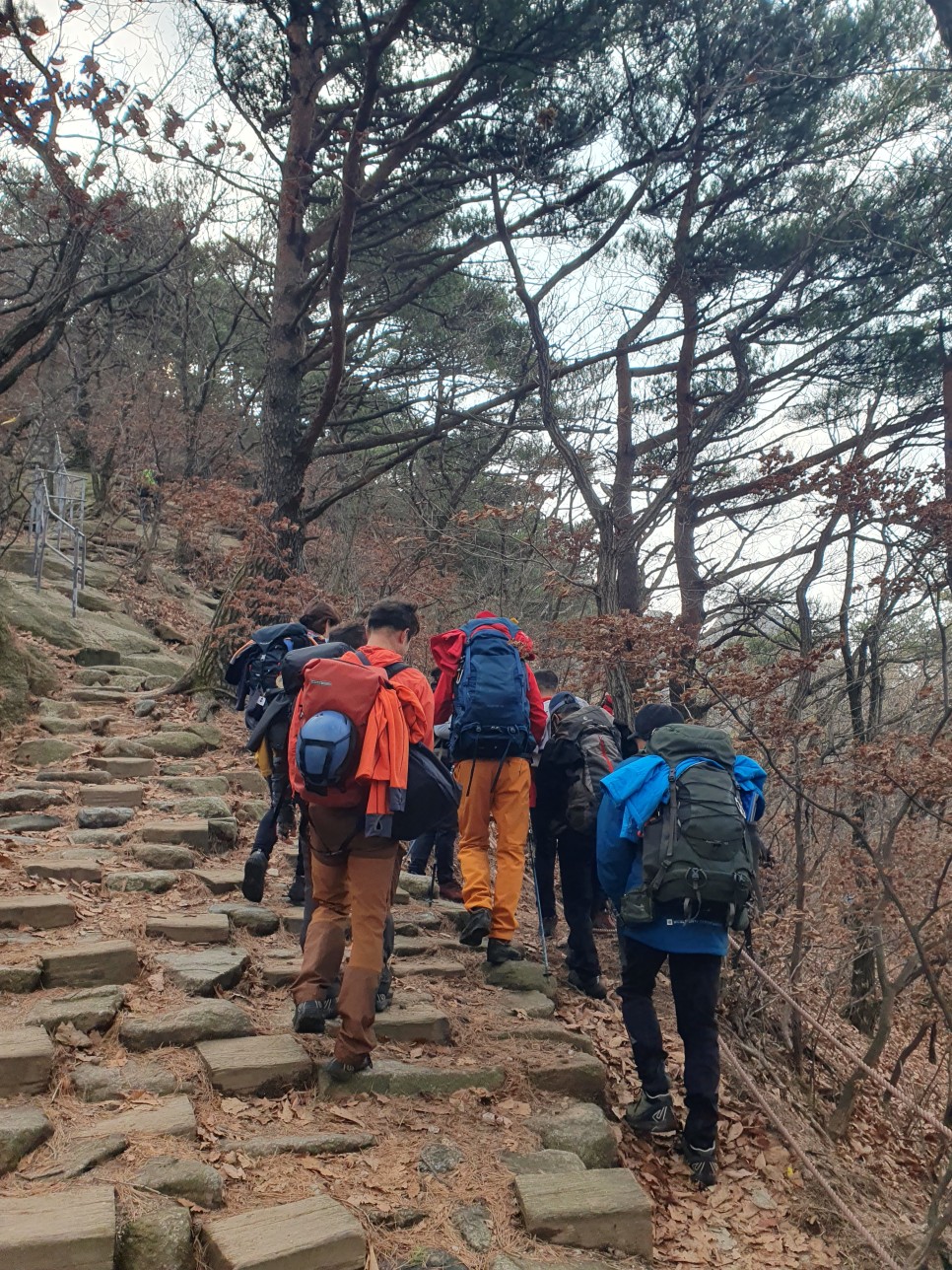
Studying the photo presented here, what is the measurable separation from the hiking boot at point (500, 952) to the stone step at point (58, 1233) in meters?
2.87

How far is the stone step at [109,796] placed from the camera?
7.52m

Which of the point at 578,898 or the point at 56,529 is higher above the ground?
the point at 56,529

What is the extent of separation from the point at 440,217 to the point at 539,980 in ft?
31.8

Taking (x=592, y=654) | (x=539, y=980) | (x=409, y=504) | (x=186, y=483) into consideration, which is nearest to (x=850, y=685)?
(x=592, y=654)

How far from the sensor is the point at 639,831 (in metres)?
4.10

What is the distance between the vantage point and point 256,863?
5.75 m

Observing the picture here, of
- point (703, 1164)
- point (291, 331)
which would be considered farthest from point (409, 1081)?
point (291, 331)

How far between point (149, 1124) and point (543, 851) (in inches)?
121

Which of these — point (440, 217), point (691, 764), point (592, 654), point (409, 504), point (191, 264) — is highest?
point (191, 264)

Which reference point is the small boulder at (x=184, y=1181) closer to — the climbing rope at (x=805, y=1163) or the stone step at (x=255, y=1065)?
the stone step at (x=255, y=1065)

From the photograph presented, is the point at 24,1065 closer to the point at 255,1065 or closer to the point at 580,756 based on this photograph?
the point at 255,1065

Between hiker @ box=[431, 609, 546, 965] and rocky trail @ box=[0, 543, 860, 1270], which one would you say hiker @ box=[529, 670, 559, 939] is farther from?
rocky trail @ box=[0, 543, 860, 1270]

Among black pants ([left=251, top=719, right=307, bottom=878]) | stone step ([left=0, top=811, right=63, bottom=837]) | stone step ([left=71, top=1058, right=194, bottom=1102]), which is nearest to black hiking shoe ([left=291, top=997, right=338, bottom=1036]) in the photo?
stone step ([left=71, top=1058, right=194, bottom=1102])

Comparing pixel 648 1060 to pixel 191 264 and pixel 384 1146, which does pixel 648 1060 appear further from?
pixel 191 264
